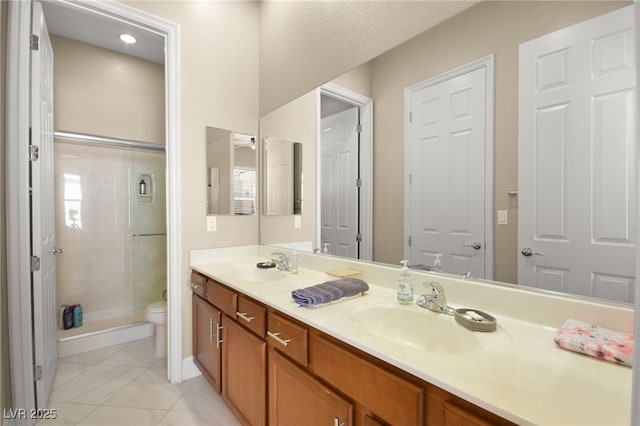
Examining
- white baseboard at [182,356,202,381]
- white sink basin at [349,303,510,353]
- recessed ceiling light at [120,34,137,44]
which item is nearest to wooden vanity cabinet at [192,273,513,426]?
white sink basin at [349,303,510,353]

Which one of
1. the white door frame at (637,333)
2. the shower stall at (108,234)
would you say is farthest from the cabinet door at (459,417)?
the shower stall at (108,234)

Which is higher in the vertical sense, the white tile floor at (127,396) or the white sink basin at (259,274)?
the white sink basin at (259,274)

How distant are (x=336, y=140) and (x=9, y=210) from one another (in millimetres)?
1811

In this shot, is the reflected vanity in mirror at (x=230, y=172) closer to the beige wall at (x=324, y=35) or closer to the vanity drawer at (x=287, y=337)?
the beige wall at (x=324, y=35)

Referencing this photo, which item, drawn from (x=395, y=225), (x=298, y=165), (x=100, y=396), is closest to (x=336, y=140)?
(x=298, y=165)

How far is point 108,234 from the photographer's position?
111 inches

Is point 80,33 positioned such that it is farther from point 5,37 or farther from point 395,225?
point 395,225

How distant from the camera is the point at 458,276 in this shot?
1.19 meters

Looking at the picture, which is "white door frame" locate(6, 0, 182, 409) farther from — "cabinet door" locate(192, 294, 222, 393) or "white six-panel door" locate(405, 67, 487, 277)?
"white six-panel door" locate(405, 67, 487, 277)

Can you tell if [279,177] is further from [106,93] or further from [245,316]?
[106,93]

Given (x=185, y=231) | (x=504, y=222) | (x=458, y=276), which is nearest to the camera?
(x=504, y=222)

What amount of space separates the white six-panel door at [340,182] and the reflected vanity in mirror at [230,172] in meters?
0.81

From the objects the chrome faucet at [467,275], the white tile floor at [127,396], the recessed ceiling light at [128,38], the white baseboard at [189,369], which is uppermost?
the recessed ceiling light at [128,38]

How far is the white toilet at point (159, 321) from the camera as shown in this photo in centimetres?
238
